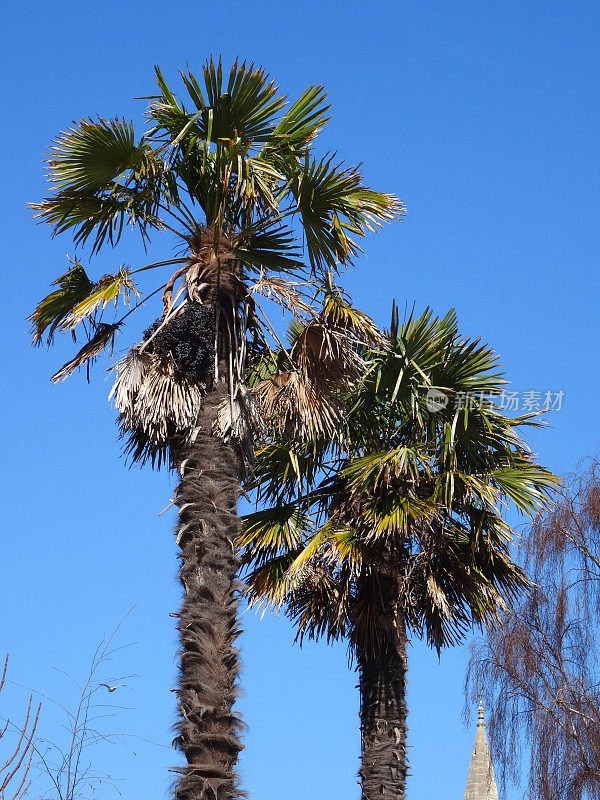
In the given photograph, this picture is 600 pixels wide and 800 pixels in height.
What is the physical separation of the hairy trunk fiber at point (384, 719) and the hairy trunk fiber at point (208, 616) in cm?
428

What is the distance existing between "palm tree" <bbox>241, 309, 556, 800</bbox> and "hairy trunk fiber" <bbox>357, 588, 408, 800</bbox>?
0.5 inches

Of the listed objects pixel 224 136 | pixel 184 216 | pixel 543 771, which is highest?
pixel 224 136

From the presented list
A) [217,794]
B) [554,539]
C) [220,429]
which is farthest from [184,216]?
[554,539]

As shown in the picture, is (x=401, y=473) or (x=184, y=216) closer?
(x=184, y=216)

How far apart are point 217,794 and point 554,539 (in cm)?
1204

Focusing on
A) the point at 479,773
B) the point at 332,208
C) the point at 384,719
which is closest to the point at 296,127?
the point at 332,208

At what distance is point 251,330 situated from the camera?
9.30m

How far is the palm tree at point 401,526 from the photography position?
36.9ft

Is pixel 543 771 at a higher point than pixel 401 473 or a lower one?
lower

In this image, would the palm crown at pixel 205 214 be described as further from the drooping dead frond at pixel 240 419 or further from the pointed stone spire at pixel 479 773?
the pointed stone spire at pixel 479 773

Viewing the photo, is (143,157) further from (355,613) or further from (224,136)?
(355,613)

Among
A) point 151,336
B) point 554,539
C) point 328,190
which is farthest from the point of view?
point 554,539

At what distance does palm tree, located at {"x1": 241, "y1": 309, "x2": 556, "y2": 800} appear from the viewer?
11.2m

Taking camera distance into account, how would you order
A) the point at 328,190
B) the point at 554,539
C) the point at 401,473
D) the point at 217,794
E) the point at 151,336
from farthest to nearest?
the point at 554,539 → the point at 401,473 → the point at 328,190 → the point at 151,336 → the point at 217,794
